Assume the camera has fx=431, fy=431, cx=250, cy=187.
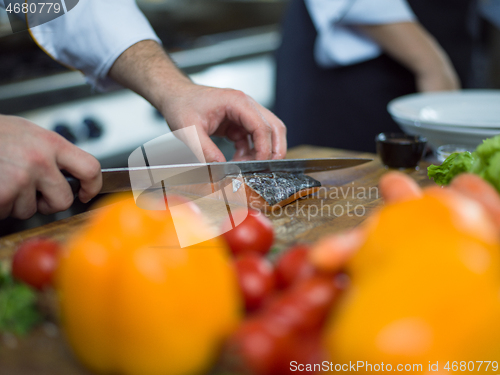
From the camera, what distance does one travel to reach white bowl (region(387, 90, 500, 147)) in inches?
44.7

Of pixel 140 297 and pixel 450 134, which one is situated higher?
pixel 140 297

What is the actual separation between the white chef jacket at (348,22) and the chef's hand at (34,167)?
4.56 feet

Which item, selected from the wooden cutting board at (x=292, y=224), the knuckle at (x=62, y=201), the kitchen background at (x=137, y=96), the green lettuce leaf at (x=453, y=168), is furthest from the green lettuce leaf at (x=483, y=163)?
the kitchen background at (x=137, y=96)

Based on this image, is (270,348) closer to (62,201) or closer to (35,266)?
(35,266)

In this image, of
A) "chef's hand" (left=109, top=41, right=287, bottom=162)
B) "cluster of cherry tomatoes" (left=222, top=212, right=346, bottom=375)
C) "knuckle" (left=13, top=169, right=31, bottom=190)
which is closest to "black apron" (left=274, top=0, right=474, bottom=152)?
"chef's hand" (left=109, top=41, right=287, bottom=162)

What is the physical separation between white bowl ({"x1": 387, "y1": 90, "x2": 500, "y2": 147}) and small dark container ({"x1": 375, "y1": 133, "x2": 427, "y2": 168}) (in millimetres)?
44

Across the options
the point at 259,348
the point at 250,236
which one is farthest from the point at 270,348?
the point at 250,236

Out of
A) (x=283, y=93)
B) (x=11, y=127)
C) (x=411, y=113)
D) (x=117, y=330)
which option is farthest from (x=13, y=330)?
(x=283, y=93)

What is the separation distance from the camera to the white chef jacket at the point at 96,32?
127cm

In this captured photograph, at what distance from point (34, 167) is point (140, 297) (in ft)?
1.54

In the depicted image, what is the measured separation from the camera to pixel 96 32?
126 cm

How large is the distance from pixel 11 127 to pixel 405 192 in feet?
2.17

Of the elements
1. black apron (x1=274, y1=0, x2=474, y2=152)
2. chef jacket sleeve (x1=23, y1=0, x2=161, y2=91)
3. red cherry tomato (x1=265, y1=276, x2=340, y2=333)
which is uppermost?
chef jacket sleeve (x1=23, y1=0, x2=161, y2=91)

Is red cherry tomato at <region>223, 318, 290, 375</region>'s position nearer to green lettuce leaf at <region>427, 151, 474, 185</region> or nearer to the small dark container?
green lettuce leaf at <region>427, 151, 474, 185</region>
